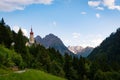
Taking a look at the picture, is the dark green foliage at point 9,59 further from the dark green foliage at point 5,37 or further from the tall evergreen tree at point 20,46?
the dark green foliage at point 5,37

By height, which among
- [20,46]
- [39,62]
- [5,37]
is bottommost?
[39,62]

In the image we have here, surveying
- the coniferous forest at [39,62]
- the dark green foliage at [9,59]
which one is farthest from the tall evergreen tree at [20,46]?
the dark green foliage at [9,59]

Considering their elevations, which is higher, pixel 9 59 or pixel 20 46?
pixel 20 46

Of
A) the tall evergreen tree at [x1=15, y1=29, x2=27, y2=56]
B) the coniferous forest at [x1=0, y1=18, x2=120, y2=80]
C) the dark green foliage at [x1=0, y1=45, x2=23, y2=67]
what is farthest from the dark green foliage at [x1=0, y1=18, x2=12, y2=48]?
the dark green foliage at [x1=0, y1=45, x2=23, y2=67]

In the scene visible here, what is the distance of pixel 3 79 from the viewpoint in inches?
2643

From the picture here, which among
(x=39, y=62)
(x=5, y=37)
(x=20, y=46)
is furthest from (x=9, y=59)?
(x=5, y=37)

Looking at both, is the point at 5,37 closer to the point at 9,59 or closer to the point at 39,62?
the point at 39,62

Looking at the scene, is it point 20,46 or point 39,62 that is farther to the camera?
point 20,46

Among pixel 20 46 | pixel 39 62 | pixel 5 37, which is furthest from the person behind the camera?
pixel 5 37

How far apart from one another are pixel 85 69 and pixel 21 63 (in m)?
46.0

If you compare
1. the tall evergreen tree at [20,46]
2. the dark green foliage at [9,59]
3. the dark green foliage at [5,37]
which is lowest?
the dark green foliage at [9,59]

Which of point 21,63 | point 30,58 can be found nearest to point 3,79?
point 21,63

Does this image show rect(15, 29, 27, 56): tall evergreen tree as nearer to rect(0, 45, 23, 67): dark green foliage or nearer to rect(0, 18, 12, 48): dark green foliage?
rect(0, 18, 12, 48): dark green foliage

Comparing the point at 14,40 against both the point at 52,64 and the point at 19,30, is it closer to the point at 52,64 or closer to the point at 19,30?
the point at 19,30
